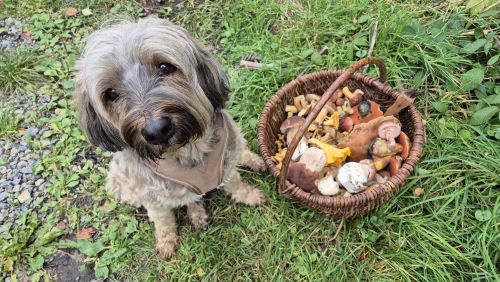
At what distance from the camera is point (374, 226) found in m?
3.19

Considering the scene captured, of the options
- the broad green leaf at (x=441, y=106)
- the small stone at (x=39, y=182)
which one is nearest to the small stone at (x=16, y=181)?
the small stone at (x=39, y=182)

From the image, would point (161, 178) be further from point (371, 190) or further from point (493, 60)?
point (493, 60)

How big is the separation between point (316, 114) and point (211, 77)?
0.62 meters

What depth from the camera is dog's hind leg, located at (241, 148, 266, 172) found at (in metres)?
3.47

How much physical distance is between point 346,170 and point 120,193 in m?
1.51

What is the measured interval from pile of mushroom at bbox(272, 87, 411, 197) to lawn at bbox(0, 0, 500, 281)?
25 cm

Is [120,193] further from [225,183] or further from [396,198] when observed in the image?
[396,198]

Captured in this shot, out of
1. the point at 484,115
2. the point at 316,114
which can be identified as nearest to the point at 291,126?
the point at 316,114

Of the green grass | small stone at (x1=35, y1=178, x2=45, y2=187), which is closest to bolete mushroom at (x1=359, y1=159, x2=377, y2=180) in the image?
small stone at (x1=35, y1=178, x2=45, y2=187)

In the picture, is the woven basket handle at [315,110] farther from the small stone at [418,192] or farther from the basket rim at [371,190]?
the small stone at [418,192]

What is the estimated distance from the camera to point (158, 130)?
2.08 m

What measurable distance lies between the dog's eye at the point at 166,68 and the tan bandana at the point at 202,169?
0.54 metres

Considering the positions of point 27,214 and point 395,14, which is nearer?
point 27,214

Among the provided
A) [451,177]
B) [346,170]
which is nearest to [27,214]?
[346,170]
